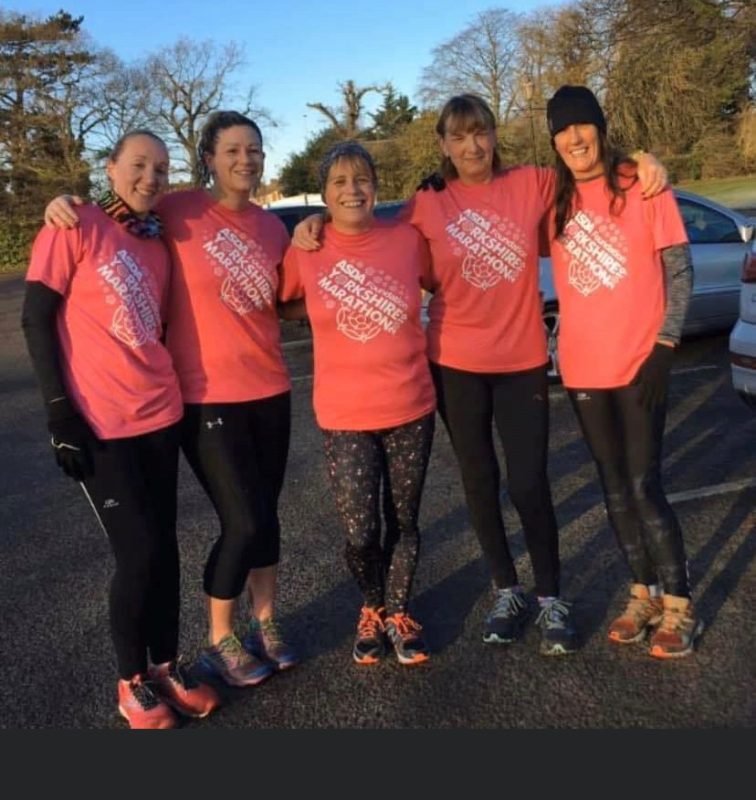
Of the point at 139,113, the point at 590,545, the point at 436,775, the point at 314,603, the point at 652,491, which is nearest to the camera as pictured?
the point at 436,775

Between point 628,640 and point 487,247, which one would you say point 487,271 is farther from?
point 628,640

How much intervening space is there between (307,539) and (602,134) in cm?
262

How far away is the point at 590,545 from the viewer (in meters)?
4.22

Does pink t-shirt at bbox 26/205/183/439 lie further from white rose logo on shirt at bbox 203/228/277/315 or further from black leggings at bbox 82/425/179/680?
white rose logo on shirt at bbox 203/228/277/315

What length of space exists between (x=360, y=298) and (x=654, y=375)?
1116mm

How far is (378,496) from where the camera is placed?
126 inches

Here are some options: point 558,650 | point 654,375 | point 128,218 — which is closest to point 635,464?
point 654,375

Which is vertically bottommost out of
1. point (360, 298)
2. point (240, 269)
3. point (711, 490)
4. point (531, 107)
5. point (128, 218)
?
point (711, 490)

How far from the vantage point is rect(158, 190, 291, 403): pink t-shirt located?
294cm

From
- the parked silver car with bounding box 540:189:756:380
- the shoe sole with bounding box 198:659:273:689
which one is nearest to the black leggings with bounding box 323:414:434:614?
the shoe sole with bounding box 198:659:273:689

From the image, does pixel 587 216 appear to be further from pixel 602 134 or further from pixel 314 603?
pixel 314 603

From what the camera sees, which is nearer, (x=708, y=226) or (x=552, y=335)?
(x=552, y=335)

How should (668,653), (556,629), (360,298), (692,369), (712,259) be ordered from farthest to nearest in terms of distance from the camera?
(712,259), (692,369), (556,629), (668,653), (360,298)

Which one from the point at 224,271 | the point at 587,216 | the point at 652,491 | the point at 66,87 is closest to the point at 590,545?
the point at 652,491
